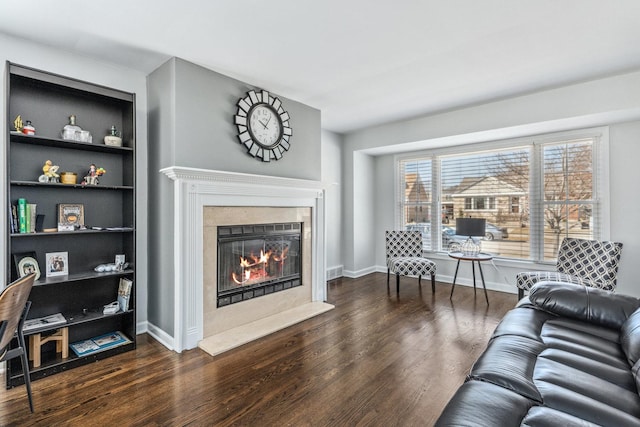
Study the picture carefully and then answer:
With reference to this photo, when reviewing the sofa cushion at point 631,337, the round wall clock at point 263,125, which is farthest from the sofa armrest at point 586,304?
the round wall clock at point 263,125

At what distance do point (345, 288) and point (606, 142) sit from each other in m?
3.72

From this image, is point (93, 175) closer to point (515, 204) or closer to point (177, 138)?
point (177, 138)

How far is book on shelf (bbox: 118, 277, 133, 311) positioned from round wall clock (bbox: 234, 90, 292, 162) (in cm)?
163

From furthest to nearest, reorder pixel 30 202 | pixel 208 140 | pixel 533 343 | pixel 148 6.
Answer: pixel 208 140, pixel 30 202, pixel 148 6, pixel 533 343

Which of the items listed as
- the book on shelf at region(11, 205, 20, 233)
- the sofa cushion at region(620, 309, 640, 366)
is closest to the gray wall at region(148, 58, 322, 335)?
the book on shelf at region(11, 205, 20, 233)

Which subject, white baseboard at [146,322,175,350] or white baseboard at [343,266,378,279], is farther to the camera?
white baseboard at [343,266,378,279]

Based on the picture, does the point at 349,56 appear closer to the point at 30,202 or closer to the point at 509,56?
the point at 509,56

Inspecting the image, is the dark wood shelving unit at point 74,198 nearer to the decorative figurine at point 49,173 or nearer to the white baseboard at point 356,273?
the decorative figurine at point 49,173

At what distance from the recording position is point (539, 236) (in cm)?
434

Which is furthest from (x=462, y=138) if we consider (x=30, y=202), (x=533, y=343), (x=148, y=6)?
(x=30, y=202)

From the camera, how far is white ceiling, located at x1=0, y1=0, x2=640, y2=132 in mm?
2135

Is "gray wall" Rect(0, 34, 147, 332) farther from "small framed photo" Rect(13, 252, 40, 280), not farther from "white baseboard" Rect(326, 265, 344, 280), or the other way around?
"white baseboard" Rect(326, 265, 344, 280)

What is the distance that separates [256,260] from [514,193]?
3688mm

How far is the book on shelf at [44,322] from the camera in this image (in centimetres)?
231
